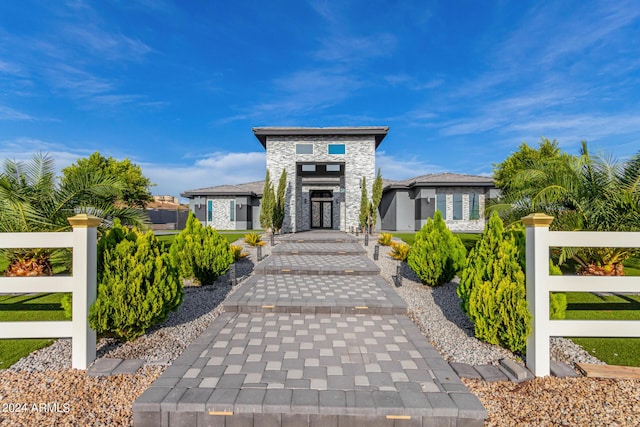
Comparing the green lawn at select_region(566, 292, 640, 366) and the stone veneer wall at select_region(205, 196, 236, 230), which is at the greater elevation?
the stone veneer wall at select_region(205, 196, 236, 230)

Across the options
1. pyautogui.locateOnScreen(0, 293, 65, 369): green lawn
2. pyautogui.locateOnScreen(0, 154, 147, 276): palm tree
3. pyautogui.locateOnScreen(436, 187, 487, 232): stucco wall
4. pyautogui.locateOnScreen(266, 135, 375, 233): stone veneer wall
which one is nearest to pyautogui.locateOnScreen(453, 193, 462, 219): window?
pyautogui.locateOnScreen(436, 187, 487, 232): stucco wall

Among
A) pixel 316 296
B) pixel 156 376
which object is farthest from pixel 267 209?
pixel 156 376

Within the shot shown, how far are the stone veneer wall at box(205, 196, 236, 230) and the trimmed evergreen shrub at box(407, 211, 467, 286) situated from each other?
21382 mm

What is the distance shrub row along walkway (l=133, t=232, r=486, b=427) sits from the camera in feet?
8.20

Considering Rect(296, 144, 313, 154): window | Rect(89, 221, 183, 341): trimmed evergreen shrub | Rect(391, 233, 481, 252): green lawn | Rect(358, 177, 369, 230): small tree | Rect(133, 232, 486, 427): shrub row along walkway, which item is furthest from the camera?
Rect(296, 144, 313, 154): window

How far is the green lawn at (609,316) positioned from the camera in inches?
142

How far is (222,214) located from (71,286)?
23268 millimetres

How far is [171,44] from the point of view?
1091cm

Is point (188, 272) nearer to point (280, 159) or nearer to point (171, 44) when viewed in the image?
point (171, 44)

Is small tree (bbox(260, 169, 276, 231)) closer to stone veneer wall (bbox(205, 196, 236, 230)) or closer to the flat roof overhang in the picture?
the flat roof overhang

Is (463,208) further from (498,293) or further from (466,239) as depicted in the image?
(498,293)

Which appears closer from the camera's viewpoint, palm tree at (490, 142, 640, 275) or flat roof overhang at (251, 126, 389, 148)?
palm tree at (490, 142, 640, 275)

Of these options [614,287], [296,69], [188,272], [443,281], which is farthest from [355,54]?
[614,287]

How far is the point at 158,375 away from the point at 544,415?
381cm
